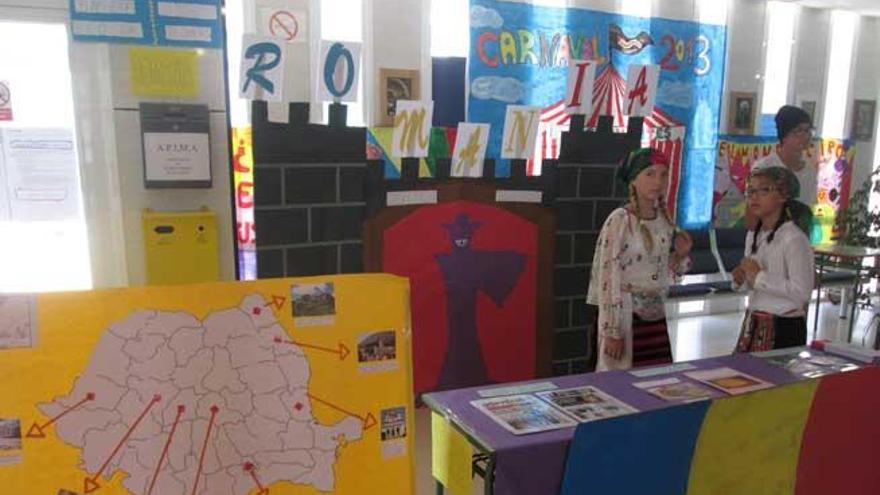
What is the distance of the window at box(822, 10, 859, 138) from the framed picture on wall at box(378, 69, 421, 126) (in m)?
4.42

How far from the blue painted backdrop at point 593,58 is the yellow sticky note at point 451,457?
2.76 m

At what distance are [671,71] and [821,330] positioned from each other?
2.48 m

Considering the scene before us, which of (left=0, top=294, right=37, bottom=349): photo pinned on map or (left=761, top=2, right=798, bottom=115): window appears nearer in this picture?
(left=0, top=294, right=37, bottom=349): photo pinned on map

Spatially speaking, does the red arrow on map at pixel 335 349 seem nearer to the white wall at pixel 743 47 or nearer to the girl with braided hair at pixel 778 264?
the girl with braided hair at pixel 778 264

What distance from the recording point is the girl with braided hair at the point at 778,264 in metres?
2.30

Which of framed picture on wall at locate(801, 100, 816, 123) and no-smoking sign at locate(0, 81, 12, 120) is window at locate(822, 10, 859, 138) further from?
no-smoking sign at locate(0, 81, 12, 120)

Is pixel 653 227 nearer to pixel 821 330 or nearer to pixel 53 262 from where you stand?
pixel 53 262

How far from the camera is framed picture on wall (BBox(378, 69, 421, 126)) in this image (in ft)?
14.6

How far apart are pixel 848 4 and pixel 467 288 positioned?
522cm

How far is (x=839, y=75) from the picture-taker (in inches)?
255

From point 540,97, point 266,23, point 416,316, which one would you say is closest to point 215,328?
point 416,316

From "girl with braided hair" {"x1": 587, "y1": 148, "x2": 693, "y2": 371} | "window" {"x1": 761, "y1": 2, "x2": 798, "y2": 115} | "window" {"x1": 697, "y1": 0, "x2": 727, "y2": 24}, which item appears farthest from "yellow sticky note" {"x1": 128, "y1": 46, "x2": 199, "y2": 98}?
"window" {"x1": 761, "y1": 2, "x2": 798, "y2": 115}

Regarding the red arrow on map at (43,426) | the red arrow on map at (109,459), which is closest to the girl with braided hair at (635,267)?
the red arrow on map at (109,459)

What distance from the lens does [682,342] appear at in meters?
4.87
